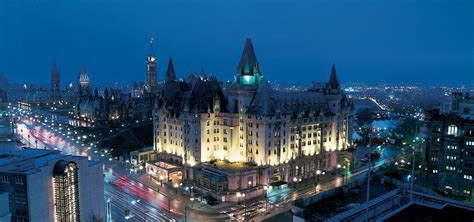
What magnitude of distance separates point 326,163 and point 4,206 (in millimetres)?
63726

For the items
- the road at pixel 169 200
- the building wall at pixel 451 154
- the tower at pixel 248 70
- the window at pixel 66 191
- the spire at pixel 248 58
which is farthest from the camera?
the spire at pixel 248 58

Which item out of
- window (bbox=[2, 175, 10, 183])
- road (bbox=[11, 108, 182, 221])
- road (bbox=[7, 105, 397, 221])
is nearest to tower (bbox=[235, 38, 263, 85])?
road (bbox=[7, 105, 397, 221])

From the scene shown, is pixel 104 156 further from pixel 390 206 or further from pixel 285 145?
pixel 390 206

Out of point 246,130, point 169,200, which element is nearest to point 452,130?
point 246,130

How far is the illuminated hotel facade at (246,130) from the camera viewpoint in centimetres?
7081

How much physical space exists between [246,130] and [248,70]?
12.1 m

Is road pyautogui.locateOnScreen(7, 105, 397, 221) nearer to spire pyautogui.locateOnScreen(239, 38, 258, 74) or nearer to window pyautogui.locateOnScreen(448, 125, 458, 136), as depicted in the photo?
window pyautogui.locateOnScreen(448, 125, 458, 136)

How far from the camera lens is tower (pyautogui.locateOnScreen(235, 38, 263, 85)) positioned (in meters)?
77.2

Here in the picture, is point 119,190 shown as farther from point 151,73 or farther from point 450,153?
point 151,73

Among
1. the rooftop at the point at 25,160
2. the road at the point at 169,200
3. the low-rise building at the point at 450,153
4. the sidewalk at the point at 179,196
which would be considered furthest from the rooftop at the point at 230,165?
the low-rise building at the point at 450,153

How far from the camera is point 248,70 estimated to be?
254ft

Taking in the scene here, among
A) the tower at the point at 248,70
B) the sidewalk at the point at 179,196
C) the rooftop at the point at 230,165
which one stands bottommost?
the sidewalk at the point at 179,196

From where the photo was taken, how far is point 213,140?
76.1 m

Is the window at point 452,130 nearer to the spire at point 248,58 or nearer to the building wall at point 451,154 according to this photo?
the building wall at point 451,154
